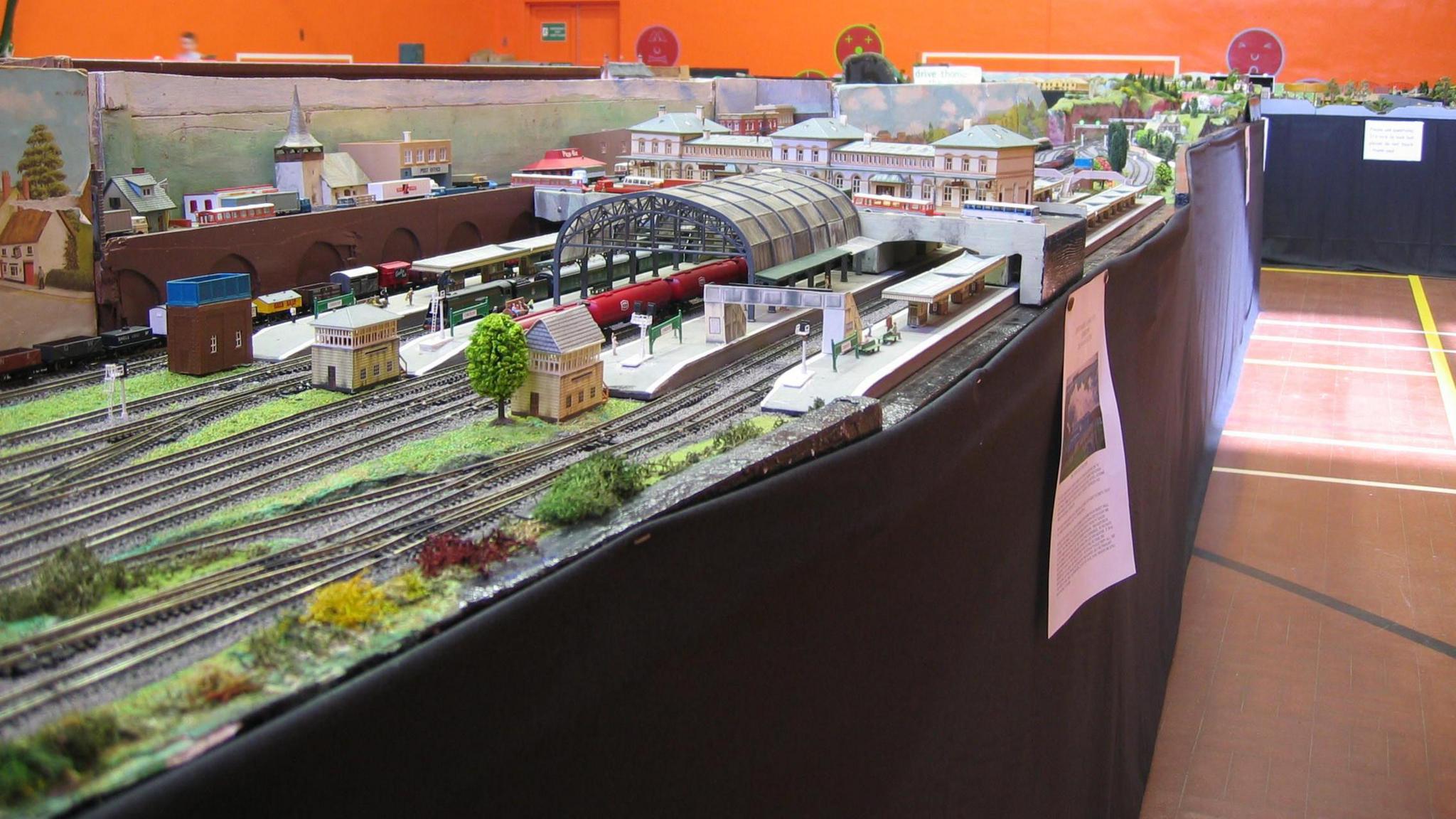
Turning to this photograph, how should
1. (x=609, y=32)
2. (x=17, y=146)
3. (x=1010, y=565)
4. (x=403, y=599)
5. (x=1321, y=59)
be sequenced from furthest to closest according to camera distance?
(x=609, y=32), (x=1321, y=59), (x=17, y=146), (x=1010, y=565), (x=403, y=599)

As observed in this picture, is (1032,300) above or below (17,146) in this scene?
below

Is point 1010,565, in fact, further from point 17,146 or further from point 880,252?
point 880,252

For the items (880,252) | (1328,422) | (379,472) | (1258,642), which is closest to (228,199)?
(379,472)

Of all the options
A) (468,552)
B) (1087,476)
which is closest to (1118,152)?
(1087,476)

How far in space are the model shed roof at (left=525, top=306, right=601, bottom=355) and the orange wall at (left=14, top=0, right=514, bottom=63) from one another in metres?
9.54

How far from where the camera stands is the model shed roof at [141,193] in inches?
277

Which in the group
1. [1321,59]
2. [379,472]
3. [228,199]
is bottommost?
[379,472]

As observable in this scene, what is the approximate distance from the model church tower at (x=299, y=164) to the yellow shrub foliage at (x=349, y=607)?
7.06m

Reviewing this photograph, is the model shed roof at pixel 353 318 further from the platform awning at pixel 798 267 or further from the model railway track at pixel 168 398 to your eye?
the platform awning at pixel 798 267

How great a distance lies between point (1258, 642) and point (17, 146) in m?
8.04

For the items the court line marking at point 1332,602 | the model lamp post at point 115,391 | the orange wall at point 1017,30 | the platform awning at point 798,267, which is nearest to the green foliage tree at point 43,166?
the model lamp post at point 115,391

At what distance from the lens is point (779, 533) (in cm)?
206

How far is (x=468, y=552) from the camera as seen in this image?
219 centimetres

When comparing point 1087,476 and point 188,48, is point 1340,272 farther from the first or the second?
point 1087,476
